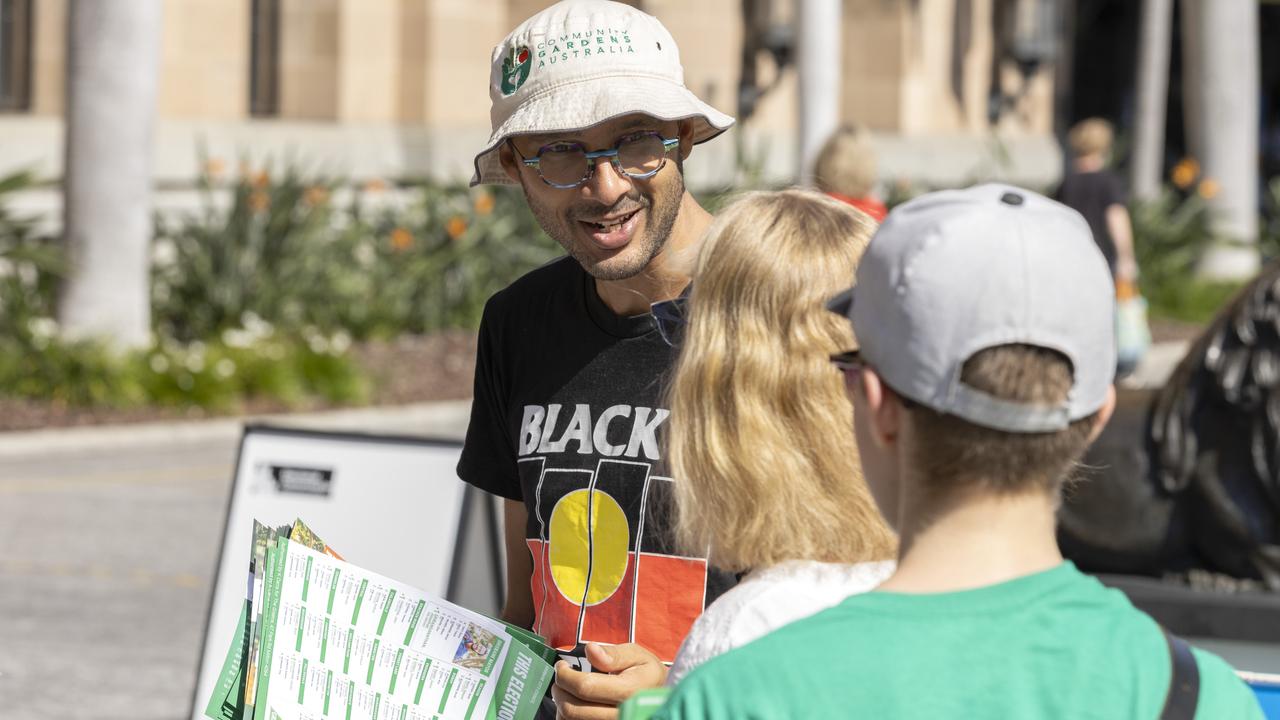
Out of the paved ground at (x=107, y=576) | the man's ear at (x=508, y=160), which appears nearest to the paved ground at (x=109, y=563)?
the paved ground at (x=107, y=576)

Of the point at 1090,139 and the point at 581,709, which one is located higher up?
the point at 1090,139

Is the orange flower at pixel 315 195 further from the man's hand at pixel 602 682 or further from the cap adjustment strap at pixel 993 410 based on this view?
the cap adjustment strap at pixel 993 410

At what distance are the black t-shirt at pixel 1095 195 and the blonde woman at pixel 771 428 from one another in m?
10.6

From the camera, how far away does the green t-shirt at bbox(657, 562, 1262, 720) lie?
1.63 meters

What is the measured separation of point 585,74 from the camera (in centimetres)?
281

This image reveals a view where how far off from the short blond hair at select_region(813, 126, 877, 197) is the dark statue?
11.4ft

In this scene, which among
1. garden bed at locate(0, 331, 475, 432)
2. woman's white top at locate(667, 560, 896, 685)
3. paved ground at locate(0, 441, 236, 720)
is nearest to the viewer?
woman's white top at locate(667, 560, 896, 685)

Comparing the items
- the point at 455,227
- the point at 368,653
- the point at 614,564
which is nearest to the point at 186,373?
the point at 455,227

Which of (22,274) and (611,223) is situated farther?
(22,274)

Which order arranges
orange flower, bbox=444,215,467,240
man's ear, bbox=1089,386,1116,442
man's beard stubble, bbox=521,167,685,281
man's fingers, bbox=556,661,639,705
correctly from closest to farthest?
man's ear, bbox=1089,386,1116,442 < man's fingers, bbox=556,661,639,705 < man's beard stubble, bbox=521,167,685,281 < orange flower, bbox=444,215,467,240

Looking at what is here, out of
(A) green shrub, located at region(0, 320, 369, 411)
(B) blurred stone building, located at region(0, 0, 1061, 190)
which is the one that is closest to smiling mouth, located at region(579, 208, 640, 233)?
(A) green shrub, located at region(0, 320, 369, 411)

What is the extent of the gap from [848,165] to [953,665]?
768 cm

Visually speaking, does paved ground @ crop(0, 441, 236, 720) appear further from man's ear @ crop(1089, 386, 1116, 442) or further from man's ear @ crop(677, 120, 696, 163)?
man's ear @ crop(1089, 386, 1116, 442)

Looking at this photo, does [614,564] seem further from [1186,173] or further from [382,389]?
[1186,173]
